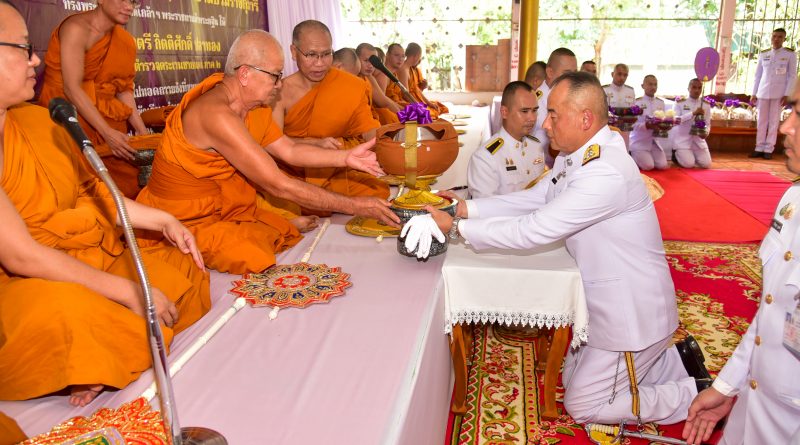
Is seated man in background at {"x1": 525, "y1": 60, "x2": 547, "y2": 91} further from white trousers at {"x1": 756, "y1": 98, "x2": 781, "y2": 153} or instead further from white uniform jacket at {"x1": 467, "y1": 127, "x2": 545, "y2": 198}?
white trousers at {"x1": 756, "y1": 98, "x2": 781, "y2": 153}

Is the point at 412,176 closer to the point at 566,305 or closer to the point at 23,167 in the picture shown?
the point at 566,305

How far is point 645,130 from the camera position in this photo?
8102mm

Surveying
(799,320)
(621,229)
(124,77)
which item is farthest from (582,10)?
(799,320)

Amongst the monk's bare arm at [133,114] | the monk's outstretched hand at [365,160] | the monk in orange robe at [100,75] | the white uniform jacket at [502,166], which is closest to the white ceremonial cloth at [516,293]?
the monk's outstretched hand at [365,160]

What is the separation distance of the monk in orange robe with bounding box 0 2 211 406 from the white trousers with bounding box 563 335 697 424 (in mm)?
1390

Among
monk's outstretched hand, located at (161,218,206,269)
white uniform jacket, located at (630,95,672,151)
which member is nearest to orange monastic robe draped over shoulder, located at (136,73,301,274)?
monk's outstretched hand, located at (161,218,206,269)

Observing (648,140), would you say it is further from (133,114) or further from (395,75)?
(133,114)

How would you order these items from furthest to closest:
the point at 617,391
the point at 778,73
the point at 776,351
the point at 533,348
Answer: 1. the point at 778,73
2. the point at 533,348
3. the point at 617,391
4. the point at 776,351

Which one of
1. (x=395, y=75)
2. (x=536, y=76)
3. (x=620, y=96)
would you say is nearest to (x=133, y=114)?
(x=395, y=75)

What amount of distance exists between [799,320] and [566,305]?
774 millimetres

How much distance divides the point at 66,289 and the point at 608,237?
170 cm

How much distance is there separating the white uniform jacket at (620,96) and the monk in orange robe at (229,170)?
6564 mm

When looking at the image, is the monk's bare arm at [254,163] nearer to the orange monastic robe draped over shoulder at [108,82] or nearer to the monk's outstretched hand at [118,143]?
the monk's outstretched hand at [118,143]

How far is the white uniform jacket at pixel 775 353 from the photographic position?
53.6 inches
